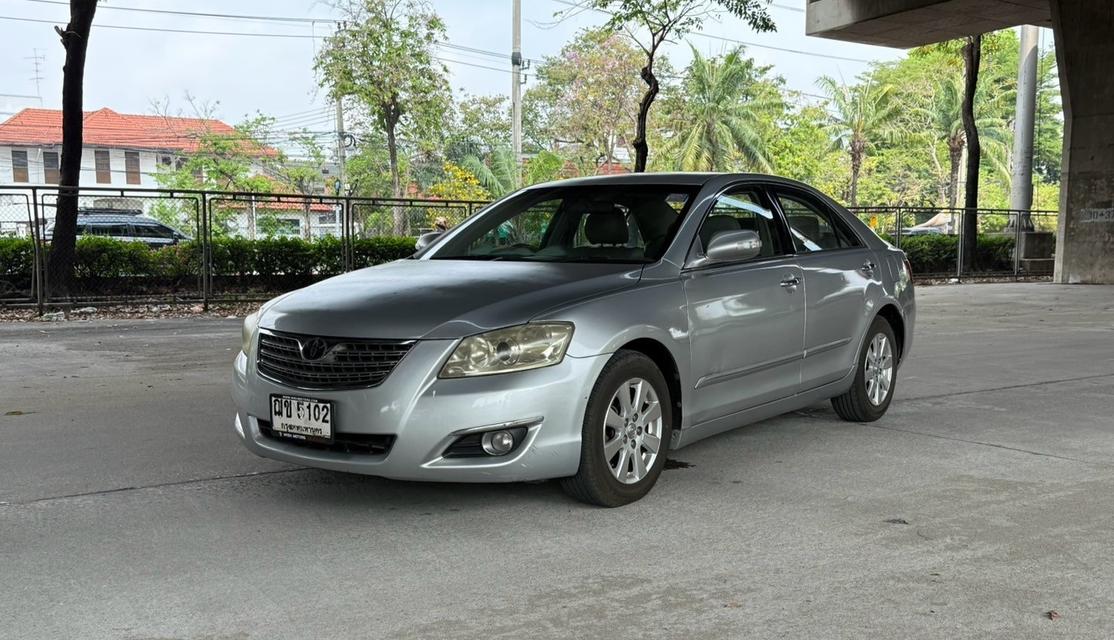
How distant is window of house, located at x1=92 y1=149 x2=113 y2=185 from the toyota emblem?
64.0 m

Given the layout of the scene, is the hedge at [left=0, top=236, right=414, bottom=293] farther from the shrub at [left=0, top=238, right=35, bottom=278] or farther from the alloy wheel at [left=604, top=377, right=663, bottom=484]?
the alloy wheel at [left=604, top=377, right=663, bottom=484]

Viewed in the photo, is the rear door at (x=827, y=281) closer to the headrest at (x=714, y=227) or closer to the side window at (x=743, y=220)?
the side window at (x=743, y=220)

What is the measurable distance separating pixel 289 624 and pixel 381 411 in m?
1.08

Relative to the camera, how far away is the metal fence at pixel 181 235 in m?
14.4

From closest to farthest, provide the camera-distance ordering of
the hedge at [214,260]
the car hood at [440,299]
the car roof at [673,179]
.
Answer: the car hood at [440,299] < the car roof at [673,179] < the hedge at [214,260]

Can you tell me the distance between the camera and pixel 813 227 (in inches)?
253

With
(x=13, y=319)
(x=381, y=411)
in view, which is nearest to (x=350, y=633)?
(x=381, y=411)

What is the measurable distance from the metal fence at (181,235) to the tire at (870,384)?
10.5 meters

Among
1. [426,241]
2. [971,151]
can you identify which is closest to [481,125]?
[971,151]

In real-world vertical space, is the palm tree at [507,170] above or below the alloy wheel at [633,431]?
above

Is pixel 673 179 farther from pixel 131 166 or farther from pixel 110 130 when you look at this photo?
pixel 110 130

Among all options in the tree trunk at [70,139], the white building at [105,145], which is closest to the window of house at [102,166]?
the white building at [105,145]

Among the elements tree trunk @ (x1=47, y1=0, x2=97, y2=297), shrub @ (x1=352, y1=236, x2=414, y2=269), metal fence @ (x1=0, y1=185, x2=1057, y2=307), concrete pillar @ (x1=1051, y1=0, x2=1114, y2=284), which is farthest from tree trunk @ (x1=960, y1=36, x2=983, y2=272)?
tree trunk @ (x1=47, y1=0, x2=97, y2=297)

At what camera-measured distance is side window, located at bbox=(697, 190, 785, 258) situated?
18.1 feet
